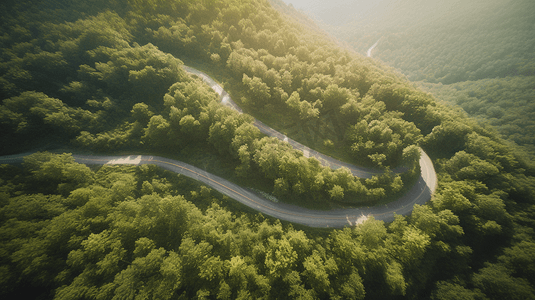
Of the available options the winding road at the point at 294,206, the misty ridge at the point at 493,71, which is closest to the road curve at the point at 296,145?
the winding road at the point at 294,206

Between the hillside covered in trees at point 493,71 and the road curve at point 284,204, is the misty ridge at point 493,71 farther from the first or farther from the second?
the road curve at point 284,204

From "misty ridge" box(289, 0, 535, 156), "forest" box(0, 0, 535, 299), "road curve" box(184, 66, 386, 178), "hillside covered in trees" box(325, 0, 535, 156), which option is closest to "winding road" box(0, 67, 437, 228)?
"road curve" box(184, 66, 386, 178)

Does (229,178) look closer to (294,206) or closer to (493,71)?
(294,206)

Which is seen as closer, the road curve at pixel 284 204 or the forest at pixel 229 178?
the forest at pixel 229 178

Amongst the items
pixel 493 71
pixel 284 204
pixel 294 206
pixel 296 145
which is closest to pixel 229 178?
pixel 284 204

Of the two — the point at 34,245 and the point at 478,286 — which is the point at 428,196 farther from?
the point at 34,245

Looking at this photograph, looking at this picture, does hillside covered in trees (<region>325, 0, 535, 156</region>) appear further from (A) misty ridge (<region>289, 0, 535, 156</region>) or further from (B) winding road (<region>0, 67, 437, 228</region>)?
(B) winding road (<region>0, 67, 437, 228</region>)
